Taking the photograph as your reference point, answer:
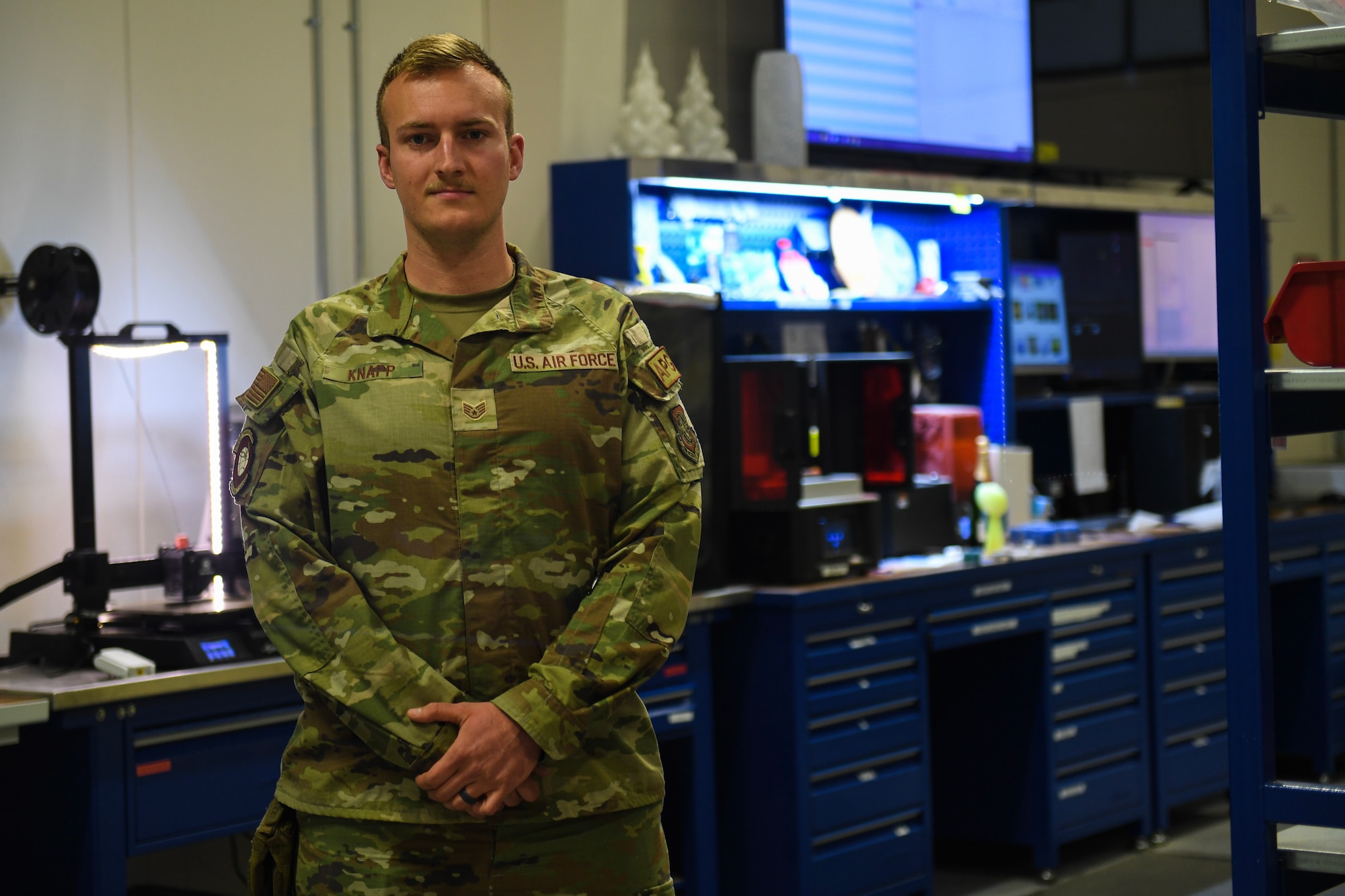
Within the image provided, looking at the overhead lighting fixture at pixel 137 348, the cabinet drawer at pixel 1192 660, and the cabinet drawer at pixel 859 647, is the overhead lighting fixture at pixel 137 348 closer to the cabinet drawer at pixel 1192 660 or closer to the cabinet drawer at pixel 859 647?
the cabinet drawer at pixel 859 647

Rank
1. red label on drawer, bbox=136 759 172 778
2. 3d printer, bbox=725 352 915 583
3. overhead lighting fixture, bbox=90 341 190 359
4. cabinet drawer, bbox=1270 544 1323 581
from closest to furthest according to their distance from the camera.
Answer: red label on drawer, bbox=136 759 172 778 → overhead lighting fixture, bbox=90 341 190 359 → 3d printer, bbox=725 352 915 583 → cabinet drawer, bbox=1270 544 1323 581

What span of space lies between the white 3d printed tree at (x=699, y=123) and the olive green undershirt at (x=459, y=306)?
258 cm

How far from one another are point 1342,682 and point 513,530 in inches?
195

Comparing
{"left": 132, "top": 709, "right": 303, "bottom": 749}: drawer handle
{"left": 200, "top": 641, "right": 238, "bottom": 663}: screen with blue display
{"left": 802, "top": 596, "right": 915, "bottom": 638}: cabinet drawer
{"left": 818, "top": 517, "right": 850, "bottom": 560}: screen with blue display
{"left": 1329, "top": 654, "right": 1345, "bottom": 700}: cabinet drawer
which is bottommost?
{"left": 1329, "top": 654, "right": 1345, "bottom": 700}: cabinet drawer

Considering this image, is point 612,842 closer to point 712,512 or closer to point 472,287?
point 472,287

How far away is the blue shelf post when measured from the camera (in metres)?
1.71

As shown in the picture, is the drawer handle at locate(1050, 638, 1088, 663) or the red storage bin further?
the red storage bin

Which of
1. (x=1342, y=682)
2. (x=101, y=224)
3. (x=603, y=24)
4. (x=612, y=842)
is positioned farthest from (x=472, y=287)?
(x=1342, y=682)

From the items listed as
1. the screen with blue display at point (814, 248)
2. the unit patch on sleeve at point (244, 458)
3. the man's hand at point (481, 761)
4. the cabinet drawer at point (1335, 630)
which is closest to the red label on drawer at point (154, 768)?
the unit patch on sleeve at point (244, 458)

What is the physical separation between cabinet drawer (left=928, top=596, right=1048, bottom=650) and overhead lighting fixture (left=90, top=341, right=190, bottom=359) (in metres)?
2.19

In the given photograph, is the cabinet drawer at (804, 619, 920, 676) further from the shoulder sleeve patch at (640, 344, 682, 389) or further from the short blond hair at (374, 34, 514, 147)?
the short blond hair at (374, 34, 514, 147)

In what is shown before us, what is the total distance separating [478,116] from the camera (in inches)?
75.2

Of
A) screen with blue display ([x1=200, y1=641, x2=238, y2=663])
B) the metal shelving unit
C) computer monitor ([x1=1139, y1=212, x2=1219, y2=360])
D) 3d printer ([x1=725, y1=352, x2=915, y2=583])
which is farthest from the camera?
computer monitor ([x1=1139, y1=212, x2=1219, y2=360])

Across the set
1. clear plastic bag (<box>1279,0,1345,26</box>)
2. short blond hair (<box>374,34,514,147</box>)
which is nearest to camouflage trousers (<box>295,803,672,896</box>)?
short blond hair (<box>374,34,514,147</box>)
